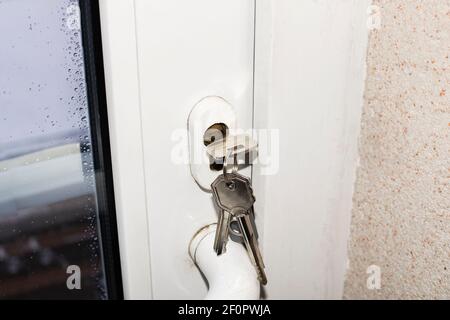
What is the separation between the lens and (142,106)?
53 centimetres

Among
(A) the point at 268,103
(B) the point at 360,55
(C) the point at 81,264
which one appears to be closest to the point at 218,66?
(A) the point at 268,103

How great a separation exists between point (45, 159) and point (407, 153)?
0.39 m

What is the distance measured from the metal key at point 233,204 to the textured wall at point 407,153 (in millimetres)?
167

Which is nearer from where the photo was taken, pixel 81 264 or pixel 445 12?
pixel 445 12

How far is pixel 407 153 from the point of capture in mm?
560

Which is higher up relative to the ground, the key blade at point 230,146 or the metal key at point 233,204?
the key blade at point 230,146

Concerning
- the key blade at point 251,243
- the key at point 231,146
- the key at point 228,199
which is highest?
the key at point 231,146

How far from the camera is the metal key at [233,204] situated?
0.54 m

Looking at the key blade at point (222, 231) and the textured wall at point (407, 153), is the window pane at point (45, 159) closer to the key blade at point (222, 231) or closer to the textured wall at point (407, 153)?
the key blade at point (222, 231)

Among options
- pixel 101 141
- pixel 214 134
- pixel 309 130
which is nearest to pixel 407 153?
pixel 309 130

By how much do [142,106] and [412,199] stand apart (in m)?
0.31

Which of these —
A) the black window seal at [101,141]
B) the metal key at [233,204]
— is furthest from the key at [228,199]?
the black window seal at [101,141]

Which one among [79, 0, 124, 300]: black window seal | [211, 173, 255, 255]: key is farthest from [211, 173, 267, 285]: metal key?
[79, 0, 124, 300]: black window seal

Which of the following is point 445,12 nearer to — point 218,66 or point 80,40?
point 218,66
